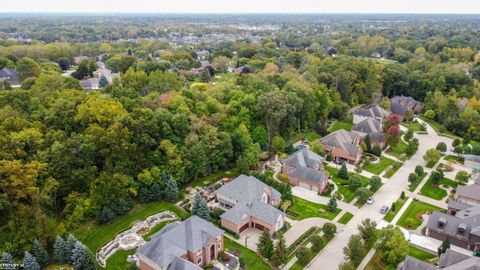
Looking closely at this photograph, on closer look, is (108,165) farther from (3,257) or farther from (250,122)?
(250,122)

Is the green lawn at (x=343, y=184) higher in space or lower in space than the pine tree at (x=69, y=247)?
lower

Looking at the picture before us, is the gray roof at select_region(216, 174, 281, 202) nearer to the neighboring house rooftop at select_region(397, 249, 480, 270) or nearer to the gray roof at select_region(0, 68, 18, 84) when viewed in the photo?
the neighboring house rooftop at select_region(397, 249, 480, 270)

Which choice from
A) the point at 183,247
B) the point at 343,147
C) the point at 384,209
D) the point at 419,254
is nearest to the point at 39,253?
the point at 183,247

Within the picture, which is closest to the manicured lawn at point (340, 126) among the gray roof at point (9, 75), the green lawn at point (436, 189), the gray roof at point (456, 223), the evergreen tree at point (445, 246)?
the green lawn at point (436, 189)

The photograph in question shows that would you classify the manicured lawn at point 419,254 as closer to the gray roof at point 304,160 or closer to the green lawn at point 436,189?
the green lawn at point 436,189

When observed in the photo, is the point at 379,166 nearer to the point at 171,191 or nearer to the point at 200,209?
the point at 200,209

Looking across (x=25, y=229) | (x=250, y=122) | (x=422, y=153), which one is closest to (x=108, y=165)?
(x=25, y=229)
